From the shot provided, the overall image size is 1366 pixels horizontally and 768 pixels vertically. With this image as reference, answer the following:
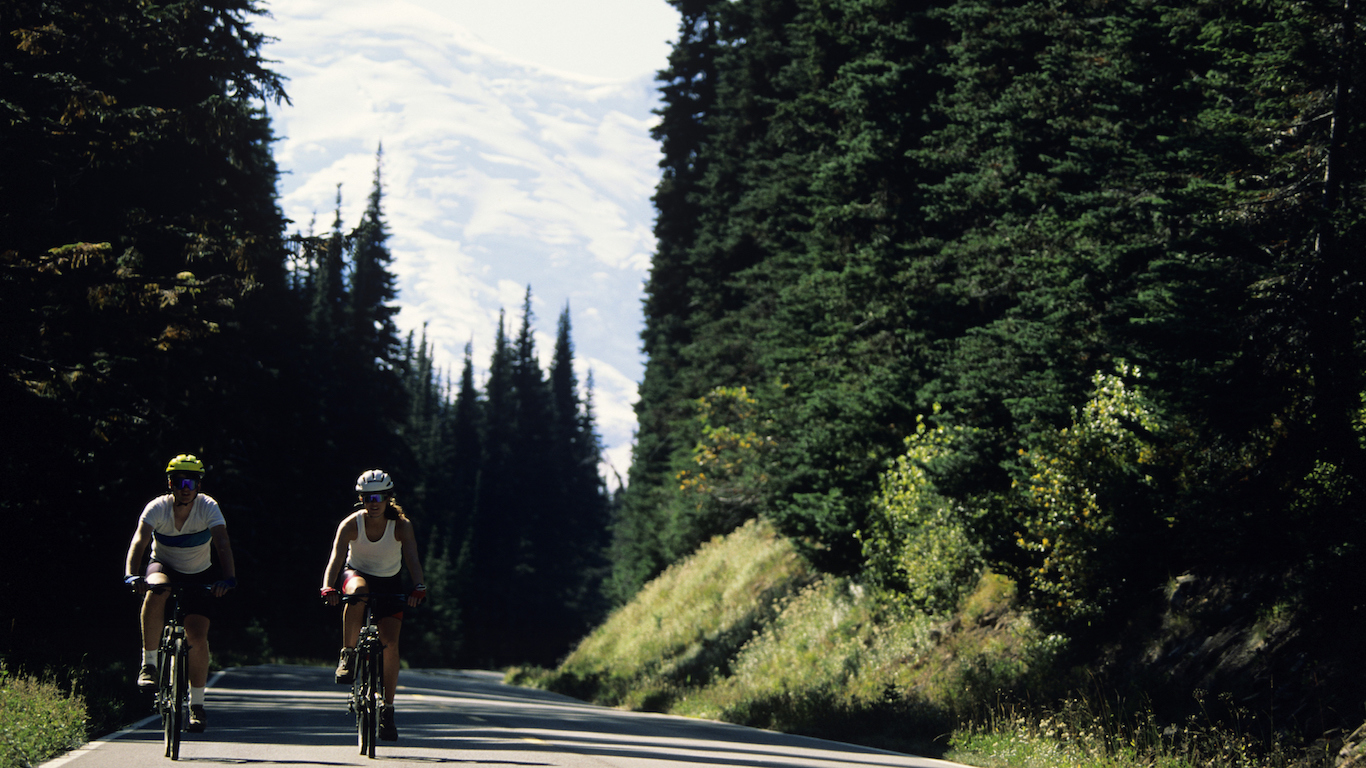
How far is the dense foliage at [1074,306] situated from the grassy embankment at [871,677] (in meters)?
1.07

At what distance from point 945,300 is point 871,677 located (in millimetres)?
7383

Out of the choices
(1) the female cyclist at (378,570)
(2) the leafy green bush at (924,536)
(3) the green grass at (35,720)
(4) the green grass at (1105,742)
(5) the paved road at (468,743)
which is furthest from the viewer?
(2) the leafy green bush at (924,536)

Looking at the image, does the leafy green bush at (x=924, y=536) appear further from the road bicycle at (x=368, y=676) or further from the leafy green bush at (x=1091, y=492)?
the road bicycle at (x=368, y=676)

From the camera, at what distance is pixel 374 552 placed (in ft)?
31.3

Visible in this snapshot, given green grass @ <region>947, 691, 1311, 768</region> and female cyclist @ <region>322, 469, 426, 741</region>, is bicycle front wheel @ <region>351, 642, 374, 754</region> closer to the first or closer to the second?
female cyclist @ <region>322, 469, 426, 741</region>

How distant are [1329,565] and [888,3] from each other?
1693cm

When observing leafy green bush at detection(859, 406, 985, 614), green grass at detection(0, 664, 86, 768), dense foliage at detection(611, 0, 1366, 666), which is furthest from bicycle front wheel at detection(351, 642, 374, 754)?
leafy green bush at detection(859, 406, 985, 614)

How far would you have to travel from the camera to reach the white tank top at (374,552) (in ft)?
31.3

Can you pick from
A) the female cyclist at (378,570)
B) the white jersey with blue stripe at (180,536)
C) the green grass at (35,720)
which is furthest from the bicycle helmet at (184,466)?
the green grass at (35,720)

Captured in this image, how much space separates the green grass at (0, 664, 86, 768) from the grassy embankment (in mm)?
8913

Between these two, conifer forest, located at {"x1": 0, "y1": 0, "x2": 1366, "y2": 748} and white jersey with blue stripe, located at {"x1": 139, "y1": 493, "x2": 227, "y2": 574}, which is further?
conifer forest, located at {"x1": 0, "y1": 0, "x2": 1366, "y2": 748}

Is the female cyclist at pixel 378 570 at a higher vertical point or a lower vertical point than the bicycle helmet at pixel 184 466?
lower

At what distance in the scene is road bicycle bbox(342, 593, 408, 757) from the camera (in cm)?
937

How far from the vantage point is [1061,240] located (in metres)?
17.2
